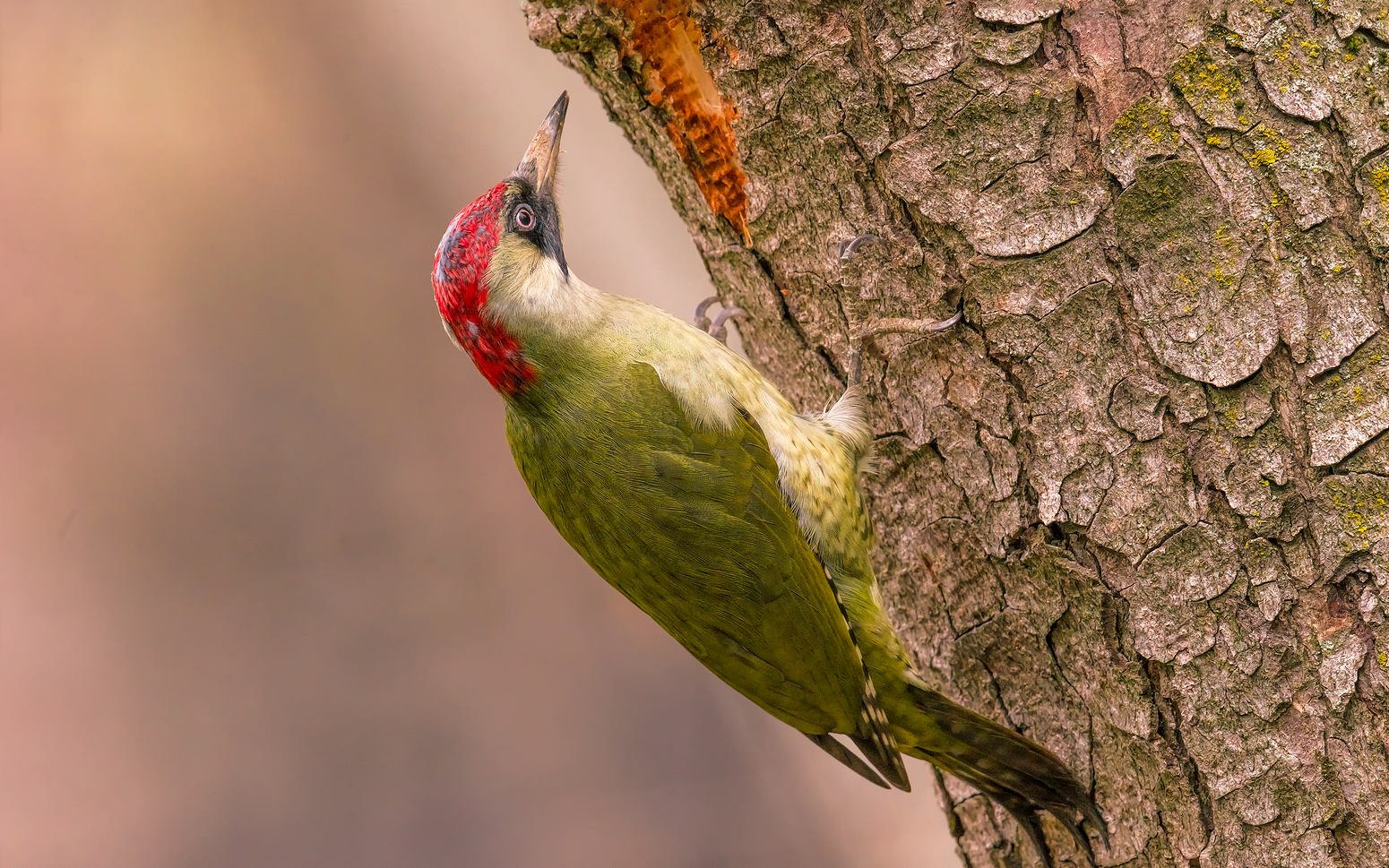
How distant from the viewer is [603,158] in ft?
13.0

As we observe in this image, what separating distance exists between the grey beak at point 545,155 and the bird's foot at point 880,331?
0.89m

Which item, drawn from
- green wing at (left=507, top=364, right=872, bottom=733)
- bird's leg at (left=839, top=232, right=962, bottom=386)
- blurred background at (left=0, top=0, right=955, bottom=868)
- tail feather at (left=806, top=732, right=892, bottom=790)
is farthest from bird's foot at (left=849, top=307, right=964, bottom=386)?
blurred background at (left=0, top=0, right=955, bottom=868)

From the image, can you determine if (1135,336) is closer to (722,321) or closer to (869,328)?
(869,328)

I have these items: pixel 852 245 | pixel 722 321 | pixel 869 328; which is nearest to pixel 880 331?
pixel 869 328

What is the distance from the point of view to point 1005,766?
2.00 metres

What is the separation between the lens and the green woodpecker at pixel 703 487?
2.21 metres

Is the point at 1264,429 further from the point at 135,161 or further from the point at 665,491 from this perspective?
the point at 135,161

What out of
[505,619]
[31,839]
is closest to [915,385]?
[505,619]

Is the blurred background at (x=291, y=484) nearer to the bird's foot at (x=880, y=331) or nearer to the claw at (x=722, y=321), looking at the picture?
the claw at (x=722, y=321)

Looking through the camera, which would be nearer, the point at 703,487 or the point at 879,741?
the point at 879,741

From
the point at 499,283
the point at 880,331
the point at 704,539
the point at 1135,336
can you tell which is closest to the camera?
the point at 1135,336

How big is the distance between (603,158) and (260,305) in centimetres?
137

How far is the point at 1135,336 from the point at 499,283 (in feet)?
4.31

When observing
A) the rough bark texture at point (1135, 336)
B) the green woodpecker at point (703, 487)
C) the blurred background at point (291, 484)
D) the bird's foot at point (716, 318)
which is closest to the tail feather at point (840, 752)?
the green woodpecker at point (703, 487)
